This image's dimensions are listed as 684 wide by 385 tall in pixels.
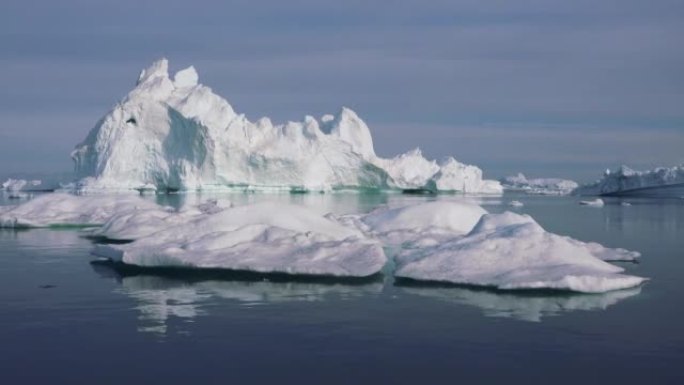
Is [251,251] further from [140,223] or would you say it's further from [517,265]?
[140,223]

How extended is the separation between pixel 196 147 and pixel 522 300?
4608 cm

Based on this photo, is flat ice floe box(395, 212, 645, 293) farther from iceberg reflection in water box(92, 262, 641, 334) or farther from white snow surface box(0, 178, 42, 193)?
white snow surface box(0, 178, 42, 193)

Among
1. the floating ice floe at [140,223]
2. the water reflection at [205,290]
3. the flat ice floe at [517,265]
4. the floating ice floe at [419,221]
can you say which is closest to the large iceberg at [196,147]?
Answer: the floating ice floe at [140,223]

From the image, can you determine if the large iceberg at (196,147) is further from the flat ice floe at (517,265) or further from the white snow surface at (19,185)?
the flat ice floe at (517,265)

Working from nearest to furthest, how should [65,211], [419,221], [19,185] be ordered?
[419,221] → [65,211] → [19,185]

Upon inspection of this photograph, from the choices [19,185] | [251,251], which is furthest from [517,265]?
[19,185]

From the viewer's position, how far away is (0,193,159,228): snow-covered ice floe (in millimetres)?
23352

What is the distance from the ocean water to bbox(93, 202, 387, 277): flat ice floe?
0.76ft

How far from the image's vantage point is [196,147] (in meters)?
54.4

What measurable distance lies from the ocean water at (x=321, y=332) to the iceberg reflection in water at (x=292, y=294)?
29 millimetres

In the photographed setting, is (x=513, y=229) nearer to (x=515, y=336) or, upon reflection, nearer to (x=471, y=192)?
(x=515, y=336)

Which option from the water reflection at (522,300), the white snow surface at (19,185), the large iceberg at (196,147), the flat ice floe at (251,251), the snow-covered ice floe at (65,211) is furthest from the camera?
the white snow surface at (19,185)

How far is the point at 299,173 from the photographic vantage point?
6050 centimetres

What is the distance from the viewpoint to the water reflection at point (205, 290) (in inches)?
385
